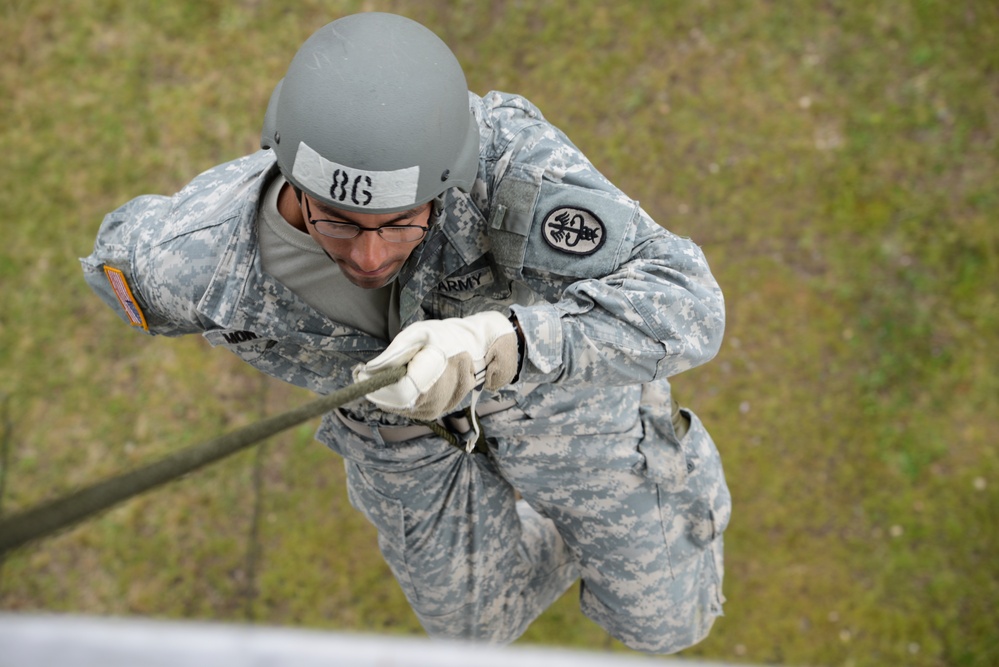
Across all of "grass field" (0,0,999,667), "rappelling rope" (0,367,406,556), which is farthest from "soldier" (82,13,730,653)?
"grass field" (0,0,999,667)

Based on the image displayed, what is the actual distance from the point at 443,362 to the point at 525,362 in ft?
1.00

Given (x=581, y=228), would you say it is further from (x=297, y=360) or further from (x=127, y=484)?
(x=127, y=484)

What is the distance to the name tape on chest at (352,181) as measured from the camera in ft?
7.29

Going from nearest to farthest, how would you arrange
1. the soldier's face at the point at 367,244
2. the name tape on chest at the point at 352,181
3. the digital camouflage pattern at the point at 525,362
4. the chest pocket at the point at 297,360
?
the name tape on chest at the point at 352,181
the soldier's face at the point at 367,244
the digital camouflage pattern at the point at 525,362
the chest pocket at the point at 297,360

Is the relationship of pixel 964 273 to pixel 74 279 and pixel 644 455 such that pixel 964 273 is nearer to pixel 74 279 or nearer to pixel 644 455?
pixel 644 455

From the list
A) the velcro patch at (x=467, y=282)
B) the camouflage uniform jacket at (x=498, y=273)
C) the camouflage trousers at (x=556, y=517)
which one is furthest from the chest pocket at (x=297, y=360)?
the velcro patch at (x=467, y=282)

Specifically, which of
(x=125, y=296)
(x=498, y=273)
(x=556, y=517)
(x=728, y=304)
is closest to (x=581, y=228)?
(x=498, y=273)

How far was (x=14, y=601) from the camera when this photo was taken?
14.7ft

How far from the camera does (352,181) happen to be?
2.22 metres

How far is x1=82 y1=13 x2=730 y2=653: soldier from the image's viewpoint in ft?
7.36

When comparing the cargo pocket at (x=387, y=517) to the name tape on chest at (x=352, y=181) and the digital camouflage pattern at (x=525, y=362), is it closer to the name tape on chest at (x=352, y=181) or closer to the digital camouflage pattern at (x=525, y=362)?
the digital camouflage pattern at (x=525, y=362)

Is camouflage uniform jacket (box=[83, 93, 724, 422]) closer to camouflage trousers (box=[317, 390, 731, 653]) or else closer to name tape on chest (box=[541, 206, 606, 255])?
name tape on chest (box=[541, 206, 606, 255])

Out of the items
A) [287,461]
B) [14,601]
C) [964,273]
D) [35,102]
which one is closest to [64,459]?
[14,601]

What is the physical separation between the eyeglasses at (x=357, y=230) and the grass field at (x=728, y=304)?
8.27 feet
